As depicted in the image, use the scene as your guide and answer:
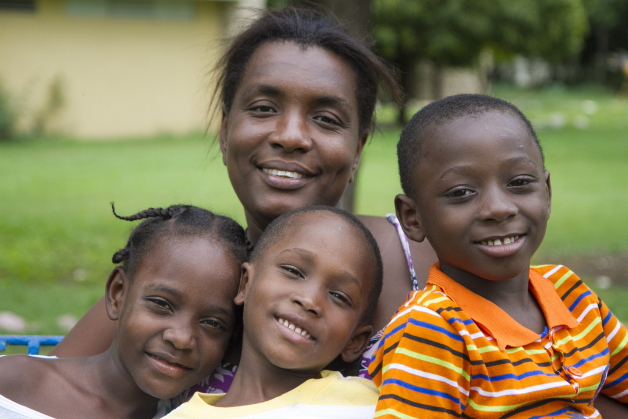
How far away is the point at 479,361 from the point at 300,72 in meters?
1.27

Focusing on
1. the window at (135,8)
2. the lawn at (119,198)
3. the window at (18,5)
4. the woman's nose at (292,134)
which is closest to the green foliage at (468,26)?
the lawn at (119,198)

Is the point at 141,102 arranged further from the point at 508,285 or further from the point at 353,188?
the point at 508,285

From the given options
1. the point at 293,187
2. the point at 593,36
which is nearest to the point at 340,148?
the point at 293,187

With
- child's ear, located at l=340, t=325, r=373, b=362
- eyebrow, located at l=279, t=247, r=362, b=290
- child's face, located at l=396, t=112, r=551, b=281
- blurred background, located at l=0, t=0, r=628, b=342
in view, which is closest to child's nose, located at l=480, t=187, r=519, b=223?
child's face, located at l=396, t=112, r=551, b=281

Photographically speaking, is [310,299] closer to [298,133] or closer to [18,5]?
[298,133]

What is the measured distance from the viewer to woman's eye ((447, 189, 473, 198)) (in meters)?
1.98

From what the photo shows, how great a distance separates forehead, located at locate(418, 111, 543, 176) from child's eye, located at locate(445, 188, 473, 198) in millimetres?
74

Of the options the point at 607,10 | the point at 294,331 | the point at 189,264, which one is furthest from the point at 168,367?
the point at 607,10

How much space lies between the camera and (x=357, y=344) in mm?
2271

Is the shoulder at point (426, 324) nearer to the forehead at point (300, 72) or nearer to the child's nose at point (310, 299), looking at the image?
A: the child's nose at point (310, 299)

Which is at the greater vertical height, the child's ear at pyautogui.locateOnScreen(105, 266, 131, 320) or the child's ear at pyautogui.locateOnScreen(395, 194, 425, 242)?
the child's ear at pyautogui.locateOnScreen(395, 194, 425, 242)

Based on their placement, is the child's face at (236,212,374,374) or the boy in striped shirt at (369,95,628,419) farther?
the child's face at (236,212,374,374)

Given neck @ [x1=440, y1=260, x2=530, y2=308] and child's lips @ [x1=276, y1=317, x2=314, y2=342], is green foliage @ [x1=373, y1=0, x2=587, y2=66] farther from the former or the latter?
child's lips @ [x1=276, y1=317, x2=314, y2=342]

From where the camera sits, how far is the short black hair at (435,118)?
2113 millimetres
